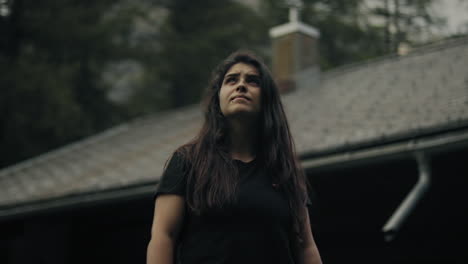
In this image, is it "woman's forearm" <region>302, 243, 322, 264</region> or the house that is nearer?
"woman's forearm" <region>302, 243, 322, 264</region>

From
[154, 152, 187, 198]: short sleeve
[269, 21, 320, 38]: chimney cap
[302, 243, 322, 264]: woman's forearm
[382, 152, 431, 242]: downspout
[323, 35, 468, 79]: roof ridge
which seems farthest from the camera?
[269, 21, 320, 38]: chimney cap

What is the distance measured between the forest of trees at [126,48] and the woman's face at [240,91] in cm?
1248

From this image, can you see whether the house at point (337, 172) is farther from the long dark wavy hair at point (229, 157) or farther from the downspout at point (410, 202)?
the long dark wavy hair at point (229, 157)

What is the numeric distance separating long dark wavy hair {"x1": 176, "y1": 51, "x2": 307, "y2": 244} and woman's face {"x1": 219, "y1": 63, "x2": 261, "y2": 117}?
0.02 meters

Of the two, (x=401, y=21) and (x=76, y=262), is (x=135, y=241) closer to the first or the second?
(x=76, y=262)

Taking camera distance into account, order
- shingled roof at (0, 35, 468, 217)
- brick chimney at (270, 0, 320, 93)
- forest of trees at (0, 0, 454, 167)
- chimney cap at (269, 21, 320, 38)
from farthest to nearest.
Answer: forest of trees at (0, 0, 454, 167), chimney cap at (269, 21, 320, 38), brick chimney at (270, 0, 320, 93), shingled roof at (0, 35, 468, 217)

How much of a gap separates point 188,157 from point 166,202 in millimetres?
184

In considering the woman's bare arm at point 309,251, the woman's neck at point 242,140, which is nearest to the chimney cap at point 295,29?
the woman's neck at point 242,140

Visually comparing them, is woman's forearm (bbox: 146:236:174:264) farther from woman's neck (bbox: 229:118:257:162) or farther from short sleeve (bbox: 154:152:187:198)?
woman's neck (bbox: 229:118:257:162)

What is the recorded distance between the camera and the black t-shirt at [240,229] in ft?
6.29

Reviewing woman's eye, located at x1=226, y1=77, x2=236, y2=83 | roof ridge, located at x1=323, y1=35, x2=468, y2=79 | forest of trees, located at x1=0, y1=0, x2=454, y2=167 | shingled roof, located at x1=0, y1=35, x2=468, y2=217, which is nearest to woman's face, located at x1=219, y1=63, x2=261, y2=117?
woman's eye, located at x1=226, y1=77, x2=236, y2=83

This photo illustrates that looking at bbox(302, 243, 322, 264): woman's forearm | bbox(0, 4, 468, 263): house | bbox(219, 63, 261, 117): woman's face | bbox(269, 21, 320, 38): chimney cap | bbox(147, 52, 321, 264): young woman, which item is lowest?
bbox(0, 4, 468, 263): house

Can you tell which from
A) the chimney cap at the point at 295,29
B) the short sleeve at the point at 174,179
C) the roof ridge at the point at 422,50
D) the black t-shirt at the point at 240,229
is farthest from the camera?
the chimney cap at the point at 295,29

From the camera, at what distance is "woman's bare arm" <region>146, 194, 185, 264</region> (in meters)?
1.97
